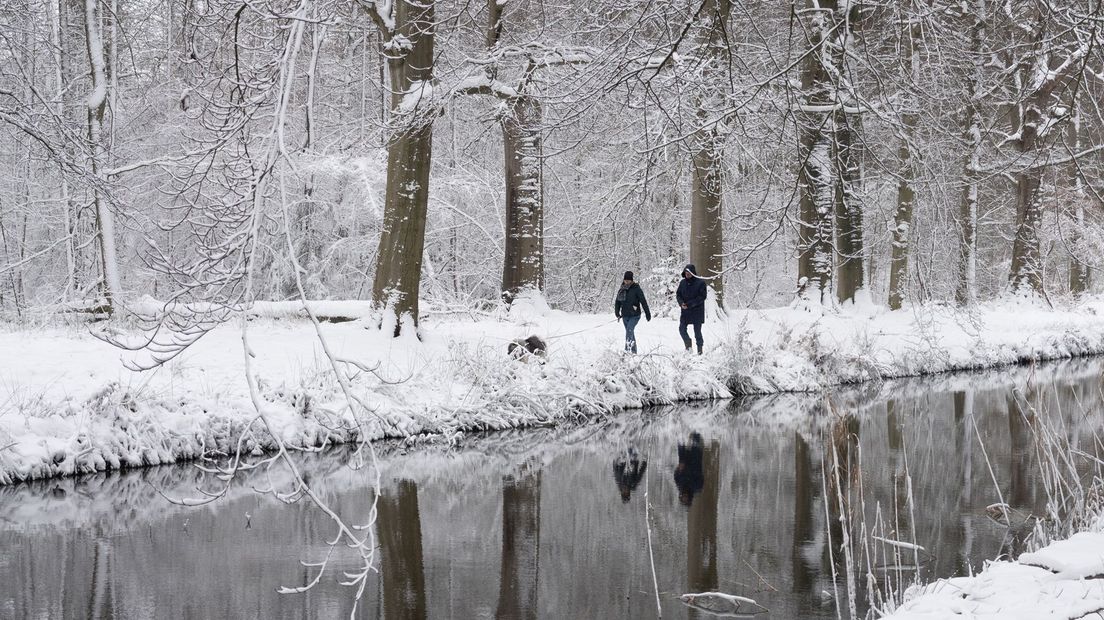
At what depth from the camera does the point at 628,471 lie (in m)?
10.8

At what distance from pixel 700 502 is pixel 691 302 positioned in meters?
6.92

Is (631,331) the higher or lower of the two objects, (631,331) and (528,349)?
the higher

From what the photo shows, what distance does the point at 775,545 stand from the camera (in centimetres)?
800

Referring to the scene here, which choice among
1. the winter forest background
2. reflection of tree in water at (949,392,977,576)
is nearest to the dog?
the winter forest background

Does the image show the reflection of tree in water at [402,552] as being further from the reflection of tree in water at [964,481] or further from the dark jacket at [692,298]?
the dark jacket at [692,298]

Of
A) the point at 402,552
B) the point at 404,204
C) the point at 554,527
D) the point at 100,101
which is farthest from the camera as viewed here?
the point at 100,101

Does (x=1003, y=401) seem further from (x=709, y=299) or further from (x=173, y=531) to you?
(x=173, y=531)

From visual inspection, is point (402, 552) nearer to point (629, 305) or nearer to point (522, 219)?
point (629, 305)

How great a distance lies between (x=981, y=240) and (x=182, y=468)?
30.2m

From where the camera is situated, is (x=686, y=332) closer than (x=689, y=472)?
No

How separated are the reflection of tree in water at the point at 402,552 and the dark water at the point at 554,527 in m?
0.02

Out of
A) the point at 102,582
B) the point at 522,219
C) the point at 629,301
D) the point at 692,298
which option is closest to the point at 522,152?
the point at 522,219

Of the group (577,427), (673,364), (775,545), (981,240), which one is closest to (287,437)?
Result: (577,427)

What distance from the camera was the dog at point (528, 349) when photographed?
46.7 feet
